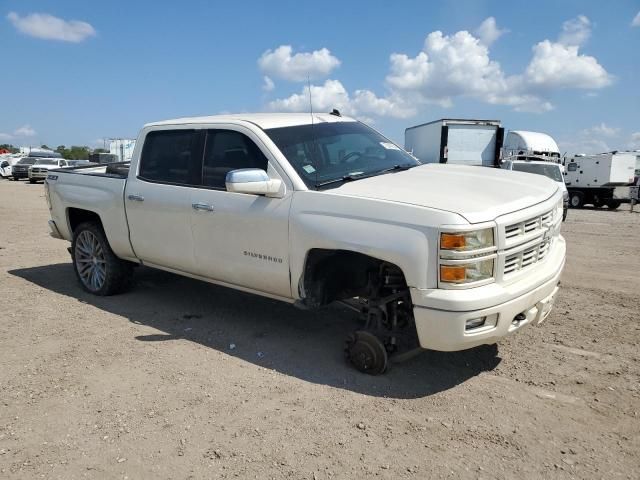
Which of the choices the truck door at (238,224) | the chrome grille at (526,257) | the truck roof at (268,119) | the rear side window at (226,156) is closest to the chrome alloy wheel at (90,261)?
the truck roof at (268,119)

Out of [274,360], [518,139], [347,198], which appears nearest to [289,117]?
[347,198]

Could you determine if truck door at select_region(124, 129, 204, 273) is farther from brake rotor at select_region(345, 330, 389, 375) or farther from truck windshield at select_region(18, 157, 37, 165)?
truck windshield at select_region(18, 157, 37, 165)

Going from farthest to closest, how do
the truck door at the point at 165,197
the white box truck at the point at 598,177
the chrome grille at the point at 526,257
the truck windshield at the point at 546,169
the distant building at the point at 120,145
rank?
the distant building at the point at 120,145, the white box truck at the point at 598,177, the truck windshield at the point at 546,169, the truck door at the point at 165,197, the chrome grille at the point at 526,257

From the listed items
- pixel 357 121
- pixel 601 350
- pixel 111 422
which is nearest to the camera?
pixel 111 422

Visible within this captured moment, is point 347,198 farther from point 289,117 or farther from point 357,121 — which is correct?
point 357,121

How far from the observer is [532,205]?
12.2 feet

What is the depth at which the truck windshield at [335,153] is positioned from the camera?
4.28 m

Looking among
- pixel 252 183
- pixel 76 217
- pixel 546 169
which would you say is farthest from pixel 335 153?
pixel 546 169

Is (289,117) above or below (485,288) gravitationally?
above

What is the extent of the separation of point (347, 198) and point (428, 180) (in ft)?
2.53

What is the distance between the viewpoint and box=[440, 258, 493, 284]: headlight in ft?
11.0

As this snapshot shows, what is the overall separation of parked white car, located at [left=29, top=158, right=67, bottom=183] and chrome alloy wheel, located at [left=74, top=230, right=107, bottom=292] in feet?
93.4

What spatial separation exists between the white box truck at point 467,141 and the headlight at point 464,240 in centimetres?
1704

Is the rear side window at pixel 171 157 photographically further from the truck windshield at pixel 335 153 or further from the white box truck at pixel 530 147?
the white box truck at pixel 530 147
